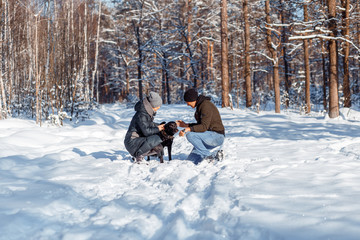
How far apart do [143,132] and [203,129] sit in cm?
105

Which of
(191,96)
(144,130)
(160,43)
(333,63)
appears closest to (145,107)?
(144,130)

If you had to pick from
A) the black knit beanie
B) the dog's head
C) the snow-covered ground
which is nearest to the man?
the black knit beanie

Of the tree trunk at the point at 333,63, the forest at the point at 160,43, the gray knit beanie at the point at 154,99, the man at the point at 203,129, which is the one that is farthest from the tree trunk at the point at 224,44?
the gray knit beanie at the point at 154,99

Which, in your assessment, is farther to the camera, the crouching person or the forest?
the forest

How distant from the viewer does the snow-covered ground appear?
225 cm

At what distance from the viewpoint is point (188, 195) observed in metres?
3.13

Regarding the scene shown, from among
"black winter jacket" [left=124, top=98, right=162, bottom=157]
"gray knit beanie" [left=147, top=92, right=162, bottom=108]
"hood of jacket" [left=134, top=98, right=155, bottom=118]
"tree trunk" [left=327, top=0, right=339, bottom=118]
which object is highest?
"tree trunk" [left=327, top=0, right=339, bottom=118]

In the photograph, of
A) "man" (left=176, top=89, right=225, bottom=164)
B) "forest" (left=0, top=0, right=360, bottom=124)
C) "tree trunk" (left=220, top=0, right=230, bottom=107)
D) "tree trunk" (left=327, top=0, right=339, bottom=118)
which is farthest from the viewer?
"tree trunk" (left=220, top=0, right=230, bottom=107)

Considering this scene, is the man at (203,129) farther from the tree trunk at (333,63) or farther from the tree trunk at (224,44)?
the tree trunk at (224,44)

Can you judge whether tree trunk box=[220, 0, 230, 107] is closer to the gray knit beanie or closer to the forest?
the forest

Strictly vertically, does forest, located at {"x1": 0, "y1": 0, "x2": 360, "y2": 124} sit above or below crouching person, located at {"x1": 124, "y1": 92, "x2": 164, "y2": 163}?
above

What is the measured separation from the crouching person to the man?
51cm

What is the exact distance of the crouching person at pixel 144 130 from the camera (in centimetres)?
458

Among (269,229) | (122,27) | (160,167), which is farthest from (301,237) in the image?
(122,27)
